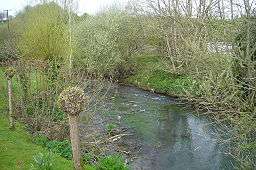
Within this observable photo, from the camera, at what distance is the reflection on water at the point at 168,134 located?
1750 cm

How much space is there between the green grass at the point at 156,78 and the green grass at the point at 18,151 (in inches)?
689

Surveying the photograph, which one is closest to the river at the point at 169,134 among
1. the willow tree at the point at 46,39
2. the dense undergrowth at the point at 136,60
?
the dense undergrowth at the point at 136,60

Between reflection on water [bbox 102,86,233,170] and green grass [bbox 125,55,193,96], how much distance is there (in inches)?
71.0

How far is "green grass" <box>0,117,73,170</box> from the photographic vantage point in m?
12.7

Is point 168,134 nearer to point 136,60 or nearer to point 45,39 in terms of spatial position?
point 45,39

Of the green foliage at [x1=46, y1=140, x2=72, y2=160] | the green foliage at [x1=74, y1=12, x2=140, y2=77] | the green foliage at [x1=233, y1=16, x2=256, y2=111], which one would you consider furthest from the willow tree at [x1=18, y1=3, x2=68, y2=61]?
the green foliage at [x1=233, y1=16, x2=256, y2=111]

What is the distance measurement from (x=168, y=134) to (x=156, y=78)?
15262mm

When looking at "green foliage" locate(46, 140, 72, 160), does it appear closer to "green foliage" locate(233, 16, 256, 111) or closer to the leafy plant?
the leafy plant

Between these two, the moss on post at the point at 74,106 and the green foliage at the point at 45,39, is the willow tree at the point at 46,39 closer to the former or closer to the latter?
the green foliage at the point at 45,39

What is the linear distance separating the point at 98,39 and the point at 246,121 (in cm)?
2664

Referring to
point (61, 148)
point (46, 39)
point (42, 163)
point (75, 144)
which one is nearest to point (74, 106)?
point (75, 144)

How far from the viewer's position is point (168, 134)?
21.6m

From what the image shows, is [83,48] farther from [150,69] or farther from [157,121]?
[157,121]

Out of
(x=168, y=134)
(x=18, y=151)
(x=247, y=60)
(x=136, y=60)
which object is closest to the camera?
(x=247, y=60)
